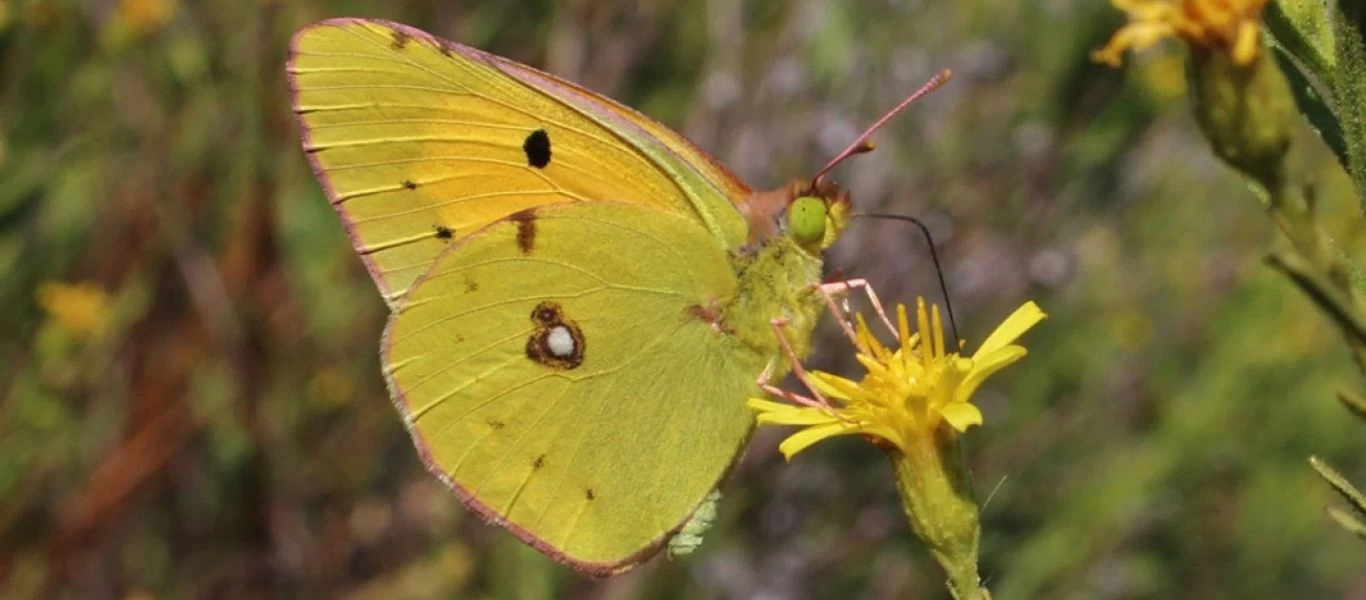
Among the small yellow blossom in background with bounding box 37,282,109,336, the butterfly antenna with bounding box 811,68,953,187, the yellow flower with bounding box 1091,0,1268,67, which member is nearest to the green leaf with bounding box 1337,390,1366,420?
the yellow flower with bounding box 1091,0,1268,67

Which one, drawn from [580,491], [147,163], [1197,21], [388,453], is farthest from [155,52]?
[1197,21]

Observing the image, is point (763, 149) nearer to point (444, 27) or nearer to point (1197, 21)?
point (444, 27)

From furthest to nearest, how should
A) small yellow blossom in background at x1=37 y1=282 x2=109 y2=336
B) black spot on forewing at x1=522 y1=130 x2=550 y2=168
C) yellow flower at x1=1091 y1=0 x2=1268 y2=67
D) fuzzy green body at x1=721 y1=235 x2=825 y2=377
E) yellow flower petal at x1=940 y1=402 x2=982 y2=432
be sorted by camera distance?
small yellow blossom in background at x1=37 y1=282 x2=109 y2=336, black spot on forewing at x1=522 y1=130 x2=550 y2=168, fuzzy green body at x1=721 y1=235 x2=825 y2=377, yellow flower petal at x1=940 y1=402 x2=982 y2=432, yellow flower at x1=1091 y1=0 x2=1268 y2=67

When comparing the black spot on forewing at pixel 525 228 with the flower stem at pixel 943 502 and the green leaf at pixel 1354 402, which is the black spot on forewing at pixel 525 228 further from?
the green leaf at pixel 1354 402

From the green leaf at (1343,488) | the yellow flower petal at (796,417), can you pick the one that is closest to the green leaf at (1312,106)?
the green leaf at (1343,488)

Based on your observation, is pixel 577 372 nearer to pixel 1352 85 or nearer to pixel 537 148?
pixel 537 148

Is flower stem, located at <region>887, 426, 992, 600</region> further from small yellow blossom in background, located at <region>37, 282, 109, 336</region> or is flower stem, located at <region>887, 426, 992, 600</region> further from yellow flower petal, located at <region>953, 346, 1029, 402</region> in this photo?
small yellow blossom in background, located at <region>37, 282, 109, 336</region>

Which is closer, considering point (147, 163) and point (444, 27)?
point (147, 163)
